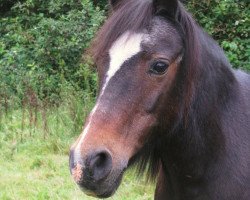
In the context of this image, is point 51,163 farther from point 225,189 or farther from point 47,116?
point 225,189

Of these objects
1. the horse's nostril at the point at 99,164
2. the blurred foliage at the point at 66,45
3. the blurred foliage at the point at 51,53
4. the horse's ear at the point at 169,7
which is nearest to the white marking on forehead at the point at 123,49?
the horse's ear at the point at 169,7

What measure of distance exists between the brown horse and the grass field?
1562 mm

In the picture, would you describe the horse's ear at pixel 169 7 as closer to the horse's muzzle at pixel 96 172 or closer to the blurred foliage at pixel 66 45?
the horse's muzzle at pixel 96 172

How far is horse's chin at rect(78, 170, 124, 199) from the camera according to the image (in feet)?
6.66

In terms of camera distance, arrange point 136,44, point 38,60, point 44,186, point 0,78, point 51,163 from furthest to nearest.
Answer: point 38,60 < point 0,78 < point 51,163 < point 44,186 < point 136,44

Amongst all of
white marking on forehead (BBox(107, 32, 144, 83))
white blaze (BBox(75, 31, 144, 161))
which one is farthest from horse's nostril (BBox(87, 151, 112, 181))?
white marking on forehead (BBox(107, 32, 144, 83))

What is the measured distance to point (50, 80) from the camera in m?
8.41

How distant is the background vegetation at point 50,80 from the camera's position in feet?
16.9

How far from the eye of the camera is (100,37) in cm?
235

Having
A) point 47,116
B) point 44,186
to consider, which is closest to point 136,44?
point 44,186

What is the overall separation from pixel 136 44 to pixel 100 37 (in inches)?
9.4

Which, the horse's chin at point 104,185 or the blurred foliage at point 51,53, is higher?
the horse's chin at point 104,185

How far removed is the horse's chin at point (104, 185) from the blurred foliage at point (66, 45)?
497cm

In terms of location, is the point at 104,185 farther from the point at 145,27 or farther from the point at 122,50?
the point at 145,27
